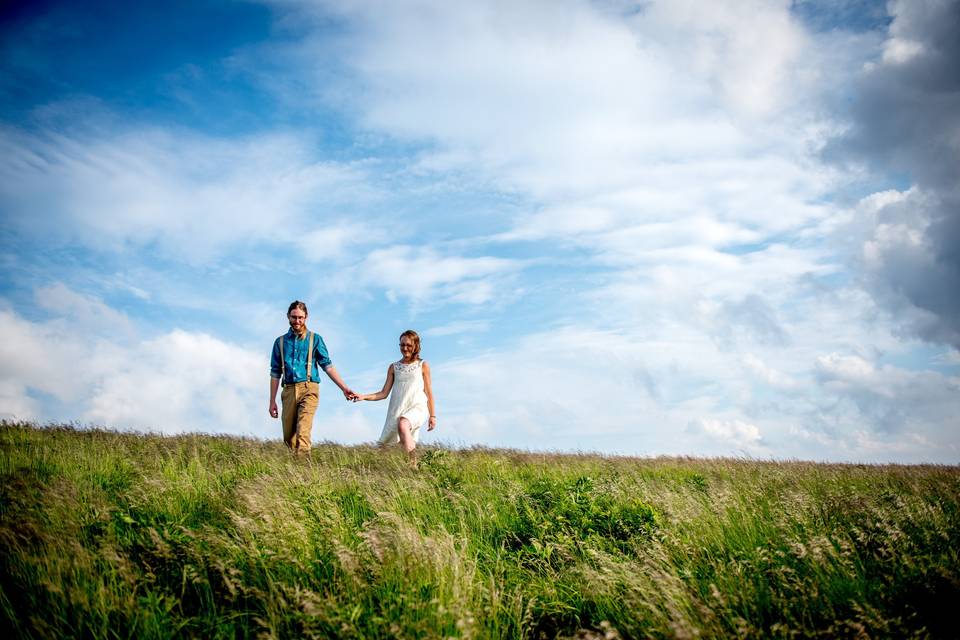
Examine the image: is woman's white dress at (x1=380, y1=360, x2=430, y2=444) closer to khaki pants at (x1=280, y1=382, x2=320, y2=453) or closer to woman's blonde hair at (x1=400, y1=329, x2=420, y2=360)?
woman's blonde hair at (x1=400, y1=329, x2=420, y2=360)

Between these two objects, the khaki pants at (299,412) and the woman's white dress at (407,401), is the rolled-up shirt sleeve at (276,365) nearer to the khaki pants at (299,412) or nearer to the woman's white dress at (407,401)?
the khaki pants at (299,412)

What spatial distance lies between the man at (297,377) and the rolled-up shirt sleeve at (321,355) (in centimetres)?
2

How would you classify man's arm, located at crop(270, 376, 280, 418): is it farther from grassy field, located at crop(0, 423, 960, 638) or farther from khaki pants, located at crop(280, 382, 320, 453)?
grassy field, located at crop(0, 423, 960, 638)

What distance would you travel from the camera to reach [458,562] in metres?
3.78

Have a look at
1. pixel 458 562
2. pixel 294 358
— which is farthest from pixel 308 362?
pixel 458 562

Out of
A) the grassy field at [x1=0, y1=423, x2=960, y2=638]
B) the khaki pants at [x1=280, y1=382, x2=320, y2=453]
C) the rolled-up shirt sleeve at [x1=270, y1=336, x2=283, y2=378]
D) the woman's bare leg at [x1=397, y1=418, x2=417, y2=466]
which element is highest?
the rolled-up shirt sleeve at [x1=270, y1=336, x2=283, y2=378]

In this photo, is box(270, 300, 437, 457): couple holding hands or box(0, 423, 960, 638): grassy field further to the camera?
box(270, 300, 437, 457): couple holding hands

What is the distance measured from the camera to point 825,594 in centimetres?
375

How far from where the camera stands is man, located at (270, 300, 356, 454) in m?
9.02

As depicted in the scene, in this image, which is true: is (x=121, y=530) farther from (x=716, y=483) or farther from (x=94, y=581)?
(x=716, y=483)

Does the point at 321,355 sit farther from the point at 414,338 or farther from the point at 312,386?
the point at 414,338

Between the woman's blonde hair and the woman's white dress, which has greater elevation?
the woman's blonde hair

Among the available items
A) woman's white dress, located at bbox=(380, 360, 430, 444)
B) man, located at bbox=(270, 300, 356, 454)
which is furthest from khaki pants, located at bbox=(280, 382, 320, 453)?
woman's white dress, located at bbox=(380, 360, 430, 444)

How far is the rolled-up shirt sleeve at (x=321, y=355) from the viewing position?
365 inches
